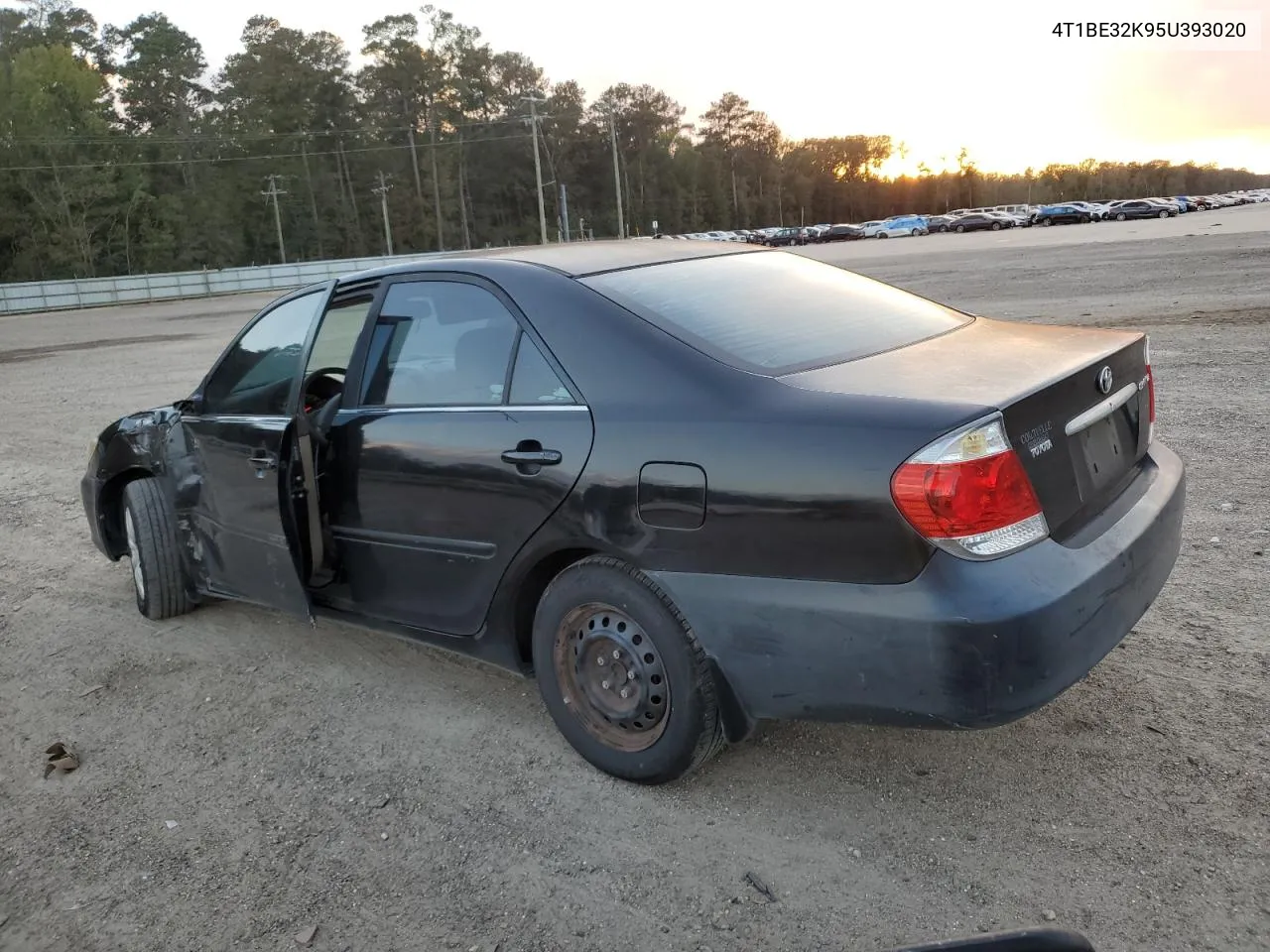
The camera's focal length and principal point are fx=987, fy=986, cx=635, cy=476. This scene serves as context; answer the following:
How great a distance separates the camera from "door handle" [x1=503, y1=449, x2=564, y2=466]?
10.1 ft

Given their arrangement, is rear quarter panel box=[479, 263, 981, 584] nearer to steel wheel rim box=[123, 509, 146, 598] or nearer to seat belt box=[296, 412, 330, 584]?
seat belt box=[296, 412, 330, 584]

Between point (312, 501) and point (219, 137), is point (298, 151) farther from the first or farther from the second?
point (312, 501)

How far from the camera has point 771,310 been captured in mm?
3402

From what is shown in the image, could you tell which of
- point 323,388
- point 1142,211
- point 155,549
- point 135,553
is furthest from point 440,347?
point 1142,211

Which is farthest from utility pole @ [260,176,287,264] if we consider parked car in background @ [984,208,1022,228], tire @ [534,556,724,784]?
tire @ [534,556,724,784]

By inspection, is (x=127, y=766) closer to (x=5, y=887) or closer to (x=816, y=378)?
(x=5, y=887)

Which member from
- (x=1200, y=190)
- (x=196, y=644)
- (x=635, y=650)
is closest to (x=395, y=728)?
(x=635, y=650)

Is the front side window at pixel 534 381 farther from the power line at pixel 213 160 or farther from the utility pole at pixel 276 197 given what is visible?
the utility pole at pixel 276 197

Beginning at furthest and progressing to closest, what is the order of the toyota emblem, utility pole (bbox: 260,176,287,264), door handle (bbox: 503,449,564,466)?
utility pole (bbox: 260,176,287,264)
door handle (bbox: 503,449,564,466)
the toyota emblem

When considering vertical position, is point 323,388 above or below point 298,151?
below

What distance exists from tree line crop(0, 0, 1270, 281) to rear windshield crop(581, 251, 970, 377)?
70.6 meters

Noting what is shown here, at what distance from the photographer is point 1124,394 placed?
318 centimetres

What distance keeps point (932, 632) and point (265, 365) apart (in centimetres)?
320

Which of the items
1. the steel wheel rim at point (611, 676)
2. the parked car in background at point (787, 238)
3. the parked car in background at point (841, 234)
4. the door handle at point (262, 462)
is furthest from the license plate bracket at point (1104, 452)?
the parked car in background at point (841, 234)
